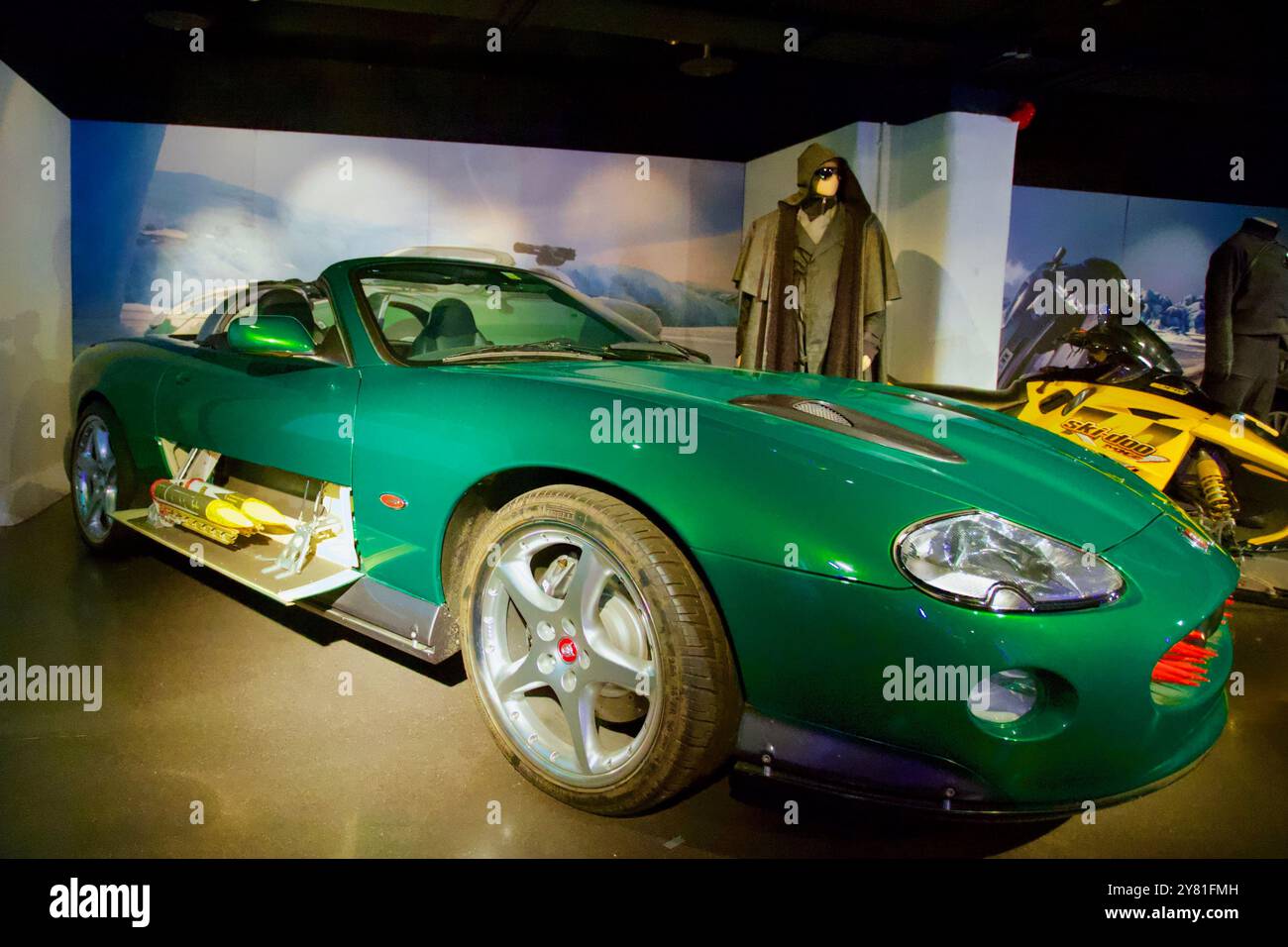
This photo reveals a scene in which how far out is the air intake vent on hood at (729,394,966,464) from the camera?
152cm

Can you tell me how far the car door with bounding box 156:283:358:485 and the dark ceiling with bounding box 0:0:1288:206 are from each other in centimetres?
222

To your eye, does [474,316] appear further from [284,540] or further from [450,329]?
[284,540]

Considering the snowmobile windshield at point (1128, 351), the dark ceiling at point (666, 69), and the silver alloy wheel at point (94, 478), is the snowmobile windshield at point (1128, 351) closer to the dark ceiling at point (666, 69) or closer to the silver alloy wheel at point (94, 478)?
the dark ceiling at point (666, 69)

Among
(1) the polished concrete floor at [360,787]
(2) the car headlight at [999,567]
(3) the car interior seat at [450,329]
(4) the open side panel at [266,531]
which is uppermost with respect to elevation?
(3) the car interior seat at [450,329]

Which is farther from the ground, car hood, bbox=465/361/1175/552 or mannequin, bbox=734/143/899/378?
mannequin, bbox=734/143/899/378

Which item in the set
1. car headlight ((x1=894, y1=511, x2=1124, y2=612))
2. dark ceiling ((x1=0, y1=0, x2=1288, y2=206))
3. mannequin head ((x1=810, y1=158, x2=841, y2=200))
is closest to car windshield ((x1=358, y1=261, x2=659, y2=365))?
car headlight ((x1=894, y1=511, x2=1124, y2=612))

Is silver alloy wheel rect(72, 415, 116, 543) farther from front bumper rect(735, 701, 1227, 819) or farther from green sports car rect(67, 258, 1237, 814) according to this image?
front bumper rect(735, 701, 1227, 819)

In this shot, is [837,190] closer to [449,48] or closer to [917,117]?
[917,117]

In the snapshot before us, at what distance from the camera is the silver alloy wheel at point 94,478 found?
10.4ft

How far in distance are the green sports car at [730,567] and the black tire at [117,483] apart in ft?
3.15

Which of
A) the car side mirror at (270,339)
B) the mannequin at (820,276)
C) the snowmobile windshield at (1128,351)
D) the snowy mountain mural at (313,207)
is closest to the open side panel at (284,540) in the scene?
the car side mirror at (270,339)

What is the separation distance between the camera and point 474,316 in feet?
8.61
